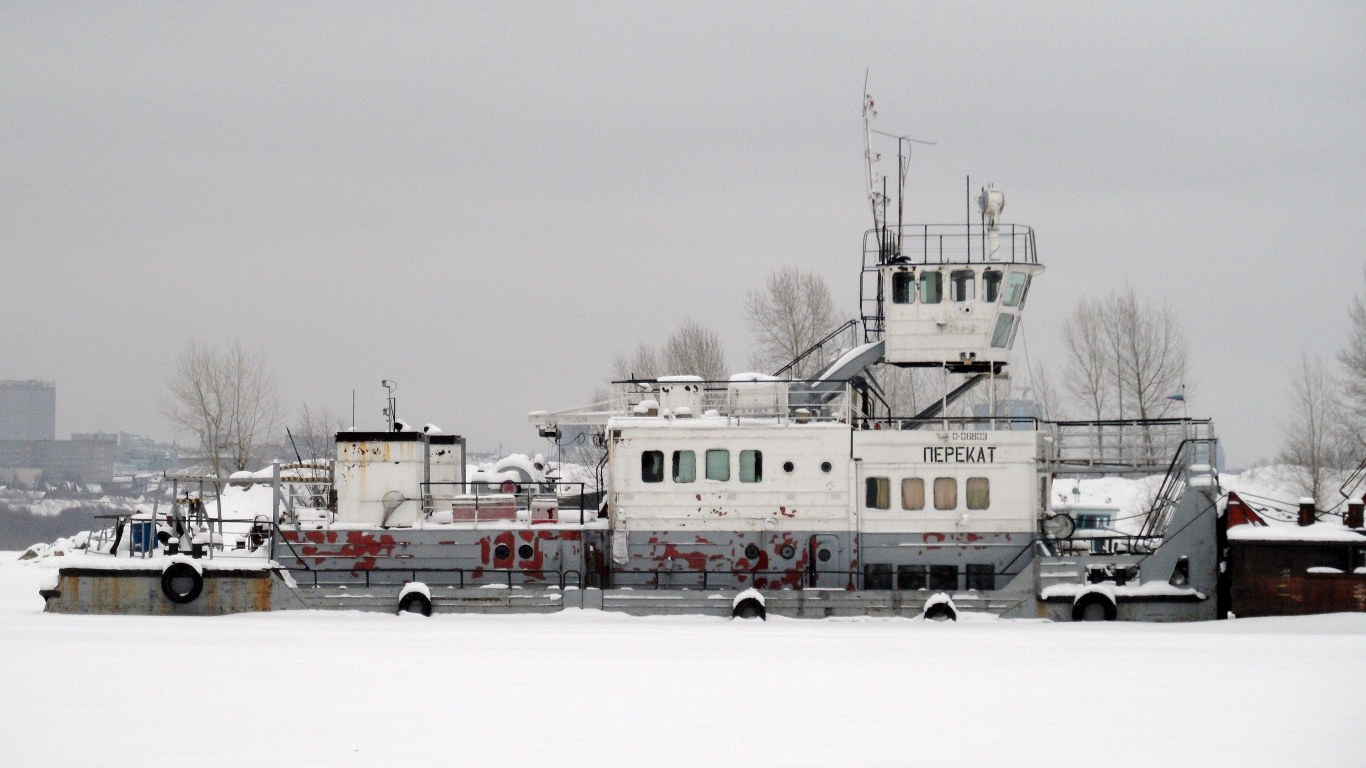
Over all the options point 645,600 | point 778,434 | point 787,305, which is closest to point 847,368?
point 778,434

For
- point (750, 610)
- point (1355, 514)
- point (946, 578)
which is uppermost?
point (1355, 514)

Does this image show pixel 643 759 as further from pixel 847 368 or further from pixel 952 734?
pixel 847 368

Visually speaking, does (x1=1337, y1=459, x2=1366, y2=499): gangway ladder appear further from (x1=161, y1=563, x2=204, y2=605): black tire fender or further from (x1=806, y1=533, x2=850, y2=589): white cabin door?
(x1=161, y1=563, x2=204, y2=605): black tire fender

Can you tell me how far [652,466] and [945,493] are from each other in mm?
5070

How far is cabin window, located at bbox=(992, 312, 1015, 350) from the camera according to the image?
24938 mm

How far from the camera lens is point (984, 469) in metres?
23.5

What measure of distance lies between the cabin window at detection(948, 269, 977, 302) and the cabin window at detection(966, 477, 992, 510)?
3.49 metres

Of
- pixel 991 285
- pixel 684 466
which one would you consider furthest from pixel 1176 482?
pixel 684 466

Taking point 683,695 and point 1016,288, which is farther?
point 1016,288

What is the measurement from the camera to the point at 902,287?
82.3 ft

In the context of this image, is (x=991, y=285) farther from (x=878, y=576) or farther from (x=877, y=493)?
(x=878, y=576)

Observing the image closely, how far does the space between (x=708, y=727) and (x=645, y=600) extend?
10045 mm

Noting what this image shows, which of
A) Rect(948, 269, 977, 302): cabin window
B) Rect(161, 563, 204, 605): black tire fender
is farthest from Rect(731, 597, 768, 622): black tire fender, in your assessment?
Rect(161, 563, 204, 605): black tire fender

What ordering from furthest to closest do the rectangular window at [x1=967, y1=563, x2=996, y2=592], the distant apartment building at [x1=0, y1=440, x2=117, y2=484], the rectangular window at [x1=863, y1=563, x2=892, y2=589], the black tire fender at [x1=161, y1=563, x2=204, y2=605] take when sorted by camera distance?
the distant apartment building at [x1=0, y1=440, x2=117, y2=484] < the black tire fender at [x1=161, y1=563, x2=204, y2=605] < the rectangular window at [x1=863, y1=563, x2=892, y2=589] < the rectangular window at [x1=967, y1=563, x2=996, y2=592]
